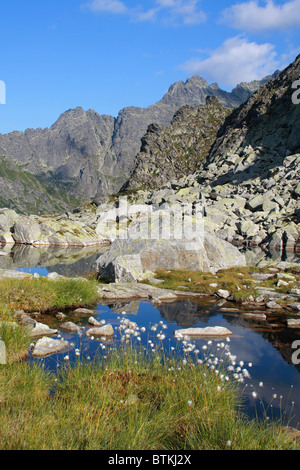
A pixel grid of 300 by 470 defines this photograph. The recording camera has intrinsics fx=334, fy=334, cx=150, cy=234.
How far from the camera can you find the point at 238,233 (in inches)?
2867

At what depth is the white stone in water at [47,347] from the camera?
Result: 36.1 ft

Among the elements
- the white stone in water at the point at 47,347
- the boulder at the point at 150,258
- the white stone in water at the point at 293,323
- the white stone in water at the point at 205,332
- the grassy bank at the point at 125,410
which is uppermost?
the boulder at the point at 150,258

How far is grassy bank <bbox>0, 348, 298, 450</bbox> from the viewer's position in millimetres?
5676

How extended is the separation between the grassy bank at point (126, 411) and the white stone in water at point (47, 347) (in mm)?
2452

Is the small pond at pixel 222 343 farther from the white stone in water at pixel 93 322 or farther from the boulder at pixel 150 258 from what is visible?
the boulder at pixel 150 258

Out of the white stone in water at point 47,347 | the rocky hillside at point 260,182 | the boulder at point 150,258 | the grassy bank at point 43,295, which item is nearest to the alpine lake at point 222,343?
the white stone in water at point 47,347

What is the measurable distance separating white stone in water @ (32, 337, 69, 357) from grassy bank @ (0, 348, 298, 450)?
2.45m

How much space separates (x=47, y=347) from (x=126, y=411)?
5.40 m

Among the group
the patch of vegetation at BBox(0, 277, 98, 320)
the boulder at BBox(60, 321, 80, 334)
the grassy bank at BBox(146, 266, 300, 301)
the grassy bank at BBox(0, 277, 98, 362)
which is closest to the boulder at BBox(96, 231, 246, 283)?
the grassy bank at BBox(146, 266, 300, 301)

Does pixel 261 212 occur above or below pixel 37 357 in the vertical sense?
above

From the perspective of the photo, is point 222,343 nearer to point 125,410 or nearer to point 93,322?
point 125,410
